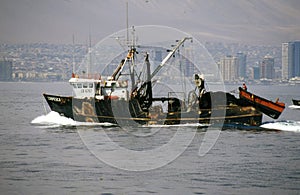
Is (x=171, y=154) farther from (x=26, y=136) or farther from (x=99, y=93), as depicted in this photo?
(x=99, y=93)

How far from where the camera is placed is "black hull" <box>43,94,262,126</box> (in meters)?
60.1

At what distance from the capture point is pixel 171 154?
149ft

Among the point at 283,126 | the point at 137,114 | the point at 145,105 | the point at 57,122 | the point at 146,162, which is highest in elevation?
the point at 145,105

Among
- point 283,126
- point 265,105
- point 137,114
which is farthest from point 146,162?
point 283,126

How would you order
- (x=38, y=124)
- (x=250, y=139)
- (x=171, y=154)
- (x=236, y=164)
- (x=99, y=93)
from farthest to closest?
1. (x=38, y=124)
2. (x=99, y=93)
3. (x=250, y=139)
4. (x=171, y=154)
5. (x=236, y=164)

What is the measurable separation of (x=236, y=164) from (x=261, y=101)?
19660 millimetres

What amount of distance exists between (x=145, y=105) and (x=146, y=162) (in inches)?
849

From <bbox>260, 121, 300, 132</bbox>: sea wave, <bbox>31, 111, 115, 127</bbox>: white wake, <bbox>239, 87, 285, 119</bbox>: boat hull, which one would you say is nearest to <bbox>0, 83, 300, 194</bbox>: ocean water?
<bbox>260, 121, 300, 132</bbox>: sea wave

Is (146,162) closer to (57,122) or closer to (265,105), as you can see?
(265,105)

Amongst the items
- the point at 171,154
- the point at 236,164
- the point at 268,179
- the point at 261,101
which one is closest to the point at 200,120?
the point at 261,101

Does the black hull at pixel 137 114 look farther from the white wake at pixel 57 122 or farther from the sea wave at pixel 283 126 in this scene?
the sea wave at pixel 283 126

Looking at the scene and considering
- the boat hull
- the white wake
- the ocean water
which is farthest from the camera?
the white wake

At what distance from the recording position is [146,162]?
41.7m

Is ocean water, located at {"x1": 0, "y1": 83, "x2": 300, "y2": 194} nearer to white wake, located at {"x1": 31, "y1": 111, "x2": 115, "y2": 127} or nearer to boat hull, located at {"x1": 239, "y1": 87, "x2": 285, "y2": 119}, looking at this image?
white wake, located at {"x1": 31, "y1": 111, "x2": 115, "y2": 127}
